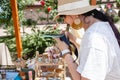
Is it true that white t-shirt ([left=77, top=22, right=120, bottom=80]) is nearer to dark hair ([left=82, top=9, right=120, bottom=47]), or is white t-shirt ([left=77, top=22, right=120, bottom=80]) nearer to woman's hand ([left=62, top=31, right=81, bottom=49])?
dark hair ([left=82, top=9, right=120, bottom=47])

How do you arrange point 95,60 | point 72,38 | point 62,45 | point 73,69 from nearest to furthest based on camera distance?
point 95,60
point 73,69
point 62,45
point 72,38

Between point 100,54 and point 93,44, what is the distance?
48 mm

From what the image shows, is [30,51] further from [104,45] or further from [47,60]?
[104,45]

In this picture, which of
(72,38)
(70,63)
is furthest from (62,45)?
(72,38)

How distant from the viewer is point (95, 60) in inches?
43.0

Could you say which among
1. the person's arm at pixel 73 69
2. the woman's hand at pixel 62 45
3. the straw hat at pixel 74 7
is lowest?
the person's arm at pixel 73 69

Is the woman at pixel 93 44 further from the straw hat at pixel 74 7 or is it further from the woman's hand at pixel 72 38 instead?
the woman's hand at pixel 72 38

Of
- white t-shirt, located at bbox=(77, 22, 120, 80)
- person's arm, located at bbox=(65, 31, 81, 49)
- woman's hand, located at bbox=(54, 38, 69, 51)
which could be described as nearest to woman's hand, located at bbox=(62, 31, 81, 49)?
person's arm, located at bbox=(65, 31, 81, 49)

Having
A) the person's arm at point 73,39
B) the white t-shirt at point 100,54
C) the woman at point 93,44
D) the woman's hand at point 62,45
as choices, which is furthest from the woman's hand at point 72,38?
the white t-shirt at point 100,54

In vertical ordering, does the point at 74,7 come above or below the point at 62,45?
above

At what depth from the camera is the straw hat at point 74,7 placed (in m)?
1.26

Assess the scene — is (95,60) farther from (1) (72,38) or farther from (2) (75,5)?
(1) (72,38)

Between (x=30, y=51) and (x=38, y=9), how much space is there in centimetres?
109

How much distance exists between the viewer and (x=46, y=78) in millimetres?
2297
